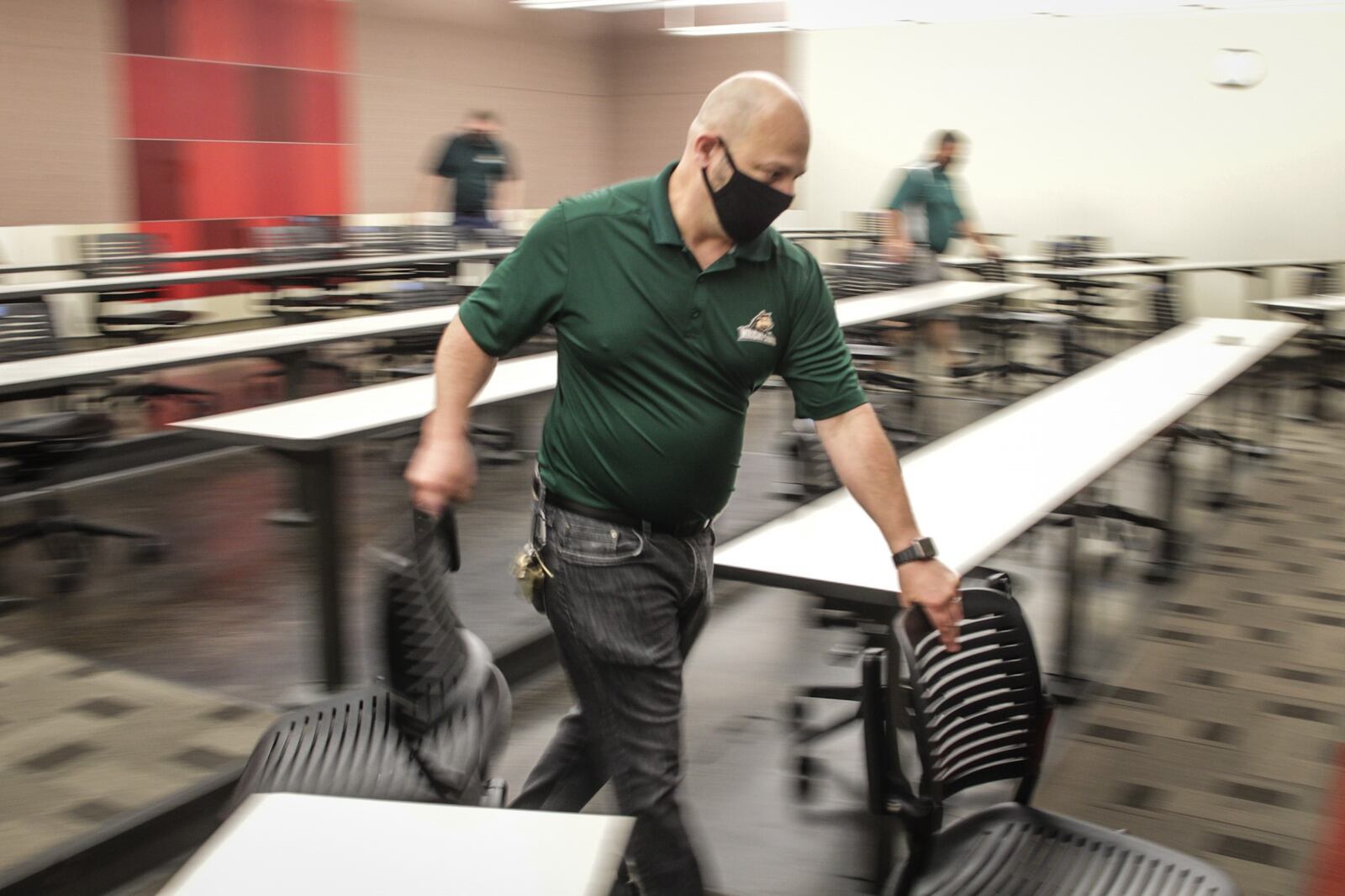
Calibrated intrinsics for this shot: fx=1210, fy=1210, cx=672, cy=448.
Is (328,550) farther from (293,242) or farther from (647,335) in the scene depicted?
(293,242)

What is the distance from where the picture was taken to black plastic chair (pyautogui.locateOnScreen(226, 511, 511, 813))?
1.55m

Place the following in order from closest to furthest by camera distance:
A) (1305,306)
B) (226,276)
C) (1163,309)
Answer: (226,276) → (1163,309) → (1305,306)

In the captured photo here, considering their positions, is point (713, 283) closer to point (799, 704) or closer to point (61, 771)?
point (799, 704)

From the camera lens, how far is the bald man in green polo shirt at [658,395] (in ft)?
5.54

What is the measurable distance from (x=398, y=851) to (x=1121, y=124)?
449 inches

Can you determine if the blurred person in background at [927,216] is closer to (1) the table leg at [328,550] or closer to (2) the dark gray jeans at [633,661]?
(1) the table leg at [328,550]

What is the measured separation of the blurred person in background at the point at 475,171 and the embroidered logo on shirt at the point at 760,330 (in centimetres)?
739

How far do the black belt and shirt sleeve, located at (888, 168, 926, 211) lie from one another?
594 cm

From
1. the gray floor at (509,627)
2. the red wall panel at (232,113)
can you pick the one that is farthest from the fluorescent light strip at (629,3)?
the gray floor at (509,627)

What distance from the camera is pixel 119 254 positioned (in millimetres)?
7438

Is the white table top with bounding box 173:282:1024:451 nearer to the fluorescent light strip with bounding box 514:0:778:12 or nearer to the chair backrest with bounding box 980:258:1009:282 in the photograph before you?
the chair backrest with bounding box 980:258:1009:282

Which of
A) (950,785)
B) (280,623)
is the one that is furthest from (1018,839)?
(280,623)

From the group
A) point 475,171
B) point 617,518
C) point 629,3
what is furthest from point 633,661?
point 629,3

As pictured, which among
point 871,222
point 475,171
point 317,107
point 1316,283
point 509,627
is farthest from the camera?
point 871,222
